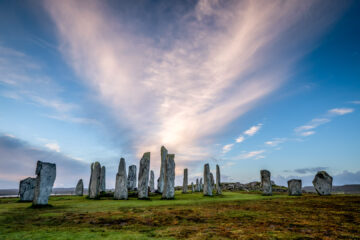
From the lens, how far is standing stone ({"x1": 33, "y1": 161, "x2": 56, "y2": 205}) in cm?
1416

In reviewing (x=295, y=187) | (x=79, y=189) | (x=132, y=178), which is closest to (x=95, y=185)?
(x=132, y=178)

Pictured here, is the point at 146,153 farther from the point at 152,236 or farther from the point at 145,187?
the point at 152,236

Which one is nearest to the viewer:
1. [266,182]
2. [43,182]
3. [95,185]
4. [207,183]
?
[43,182]

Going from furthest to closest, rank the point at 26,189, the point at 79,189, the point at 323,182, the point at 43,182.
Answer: the point at 79,189 < the point at 323,182 < the point at 26,189 < the point at 43,182

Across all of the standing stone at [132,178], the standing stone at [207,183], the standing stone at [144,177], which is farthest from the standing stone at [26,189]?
the standing stone at [207,183]

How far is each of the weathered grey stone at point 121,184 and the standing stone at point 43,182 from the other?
6607 millimetres

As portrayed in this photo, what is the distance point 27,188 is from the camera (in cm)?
2031

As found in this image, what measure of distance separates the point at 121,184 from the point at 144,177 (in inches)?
95.4

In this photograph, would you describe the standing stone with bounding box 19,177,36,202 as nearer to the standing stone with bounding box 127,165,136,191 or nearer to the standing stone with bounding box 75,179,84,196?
the standing stone with bounding box 75,179,84,196

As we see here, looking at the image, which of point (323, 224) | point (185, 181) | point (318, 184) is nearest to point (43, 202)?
point (323, 224)

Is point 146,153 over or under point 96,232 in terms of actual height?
over

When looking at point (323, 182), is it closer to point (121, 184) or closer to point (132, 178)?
point (121, 184)

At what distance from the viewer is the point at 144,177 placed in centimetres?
2069

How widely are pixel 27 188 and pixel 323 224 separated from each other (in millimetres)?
24996
